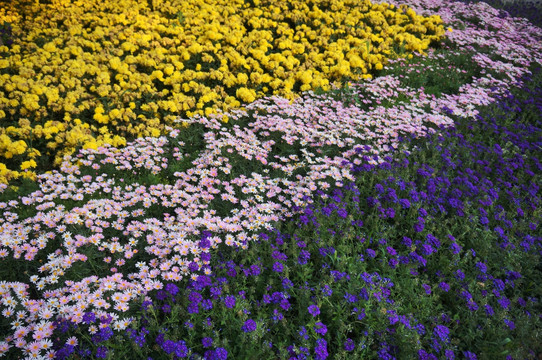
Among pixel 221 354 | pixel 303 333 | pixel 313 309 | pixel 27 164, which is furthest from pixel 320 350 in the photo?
pixel 27 164

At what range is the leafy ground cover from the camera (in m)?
2.72

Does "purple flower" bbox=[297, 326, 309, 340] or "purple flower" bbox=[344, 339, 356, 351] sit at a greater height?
"purple flower" bbox=[297, 326, 309, 340]

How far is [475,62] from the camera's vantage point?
8781 millimetres

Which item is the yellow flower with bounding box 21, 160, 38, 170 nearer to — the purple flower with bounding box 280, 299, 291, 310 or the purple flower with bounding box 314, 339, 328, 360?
the purple flower with bounding box 280, 299, 291, 310

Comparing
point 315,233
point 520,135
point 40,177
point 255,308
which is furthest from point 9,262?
point 520,135

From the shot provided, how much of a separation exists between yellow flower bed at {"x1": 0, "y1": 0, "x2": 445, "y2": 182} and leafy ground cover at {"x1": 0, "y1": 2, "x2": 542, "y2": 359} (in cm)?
56

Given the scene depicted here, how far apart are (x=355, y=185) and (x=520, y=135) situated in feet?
12.1

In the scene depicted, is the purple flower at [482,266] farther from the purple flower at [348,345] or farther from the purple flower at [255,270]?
the purple flower at [255,270]

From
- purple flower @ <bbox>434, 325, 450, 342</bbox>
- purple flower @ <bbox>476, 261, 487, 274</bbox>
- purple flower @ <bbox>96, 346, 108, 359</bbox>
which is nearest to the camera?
purple flower @ <bbox>96, 346, 108, 359</bbox>

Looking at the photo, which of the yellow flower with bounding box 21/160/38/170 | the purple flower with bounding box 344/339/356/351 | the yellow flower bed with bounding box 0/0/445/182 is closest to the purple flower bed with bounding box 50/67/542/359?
the purple flower with bounding box 344/339/356/351

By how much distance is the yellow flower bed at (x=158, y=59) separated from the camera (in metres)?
5.13

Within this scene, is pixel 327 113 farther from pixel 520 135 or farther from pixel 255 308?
pixel 255 308

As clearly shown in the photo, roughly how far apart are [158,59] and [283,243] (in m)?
4.52

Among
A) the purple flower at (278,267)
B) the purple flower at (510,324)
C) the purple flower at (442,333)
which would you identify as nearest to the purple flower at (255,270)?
the purple flower at (278,267)
